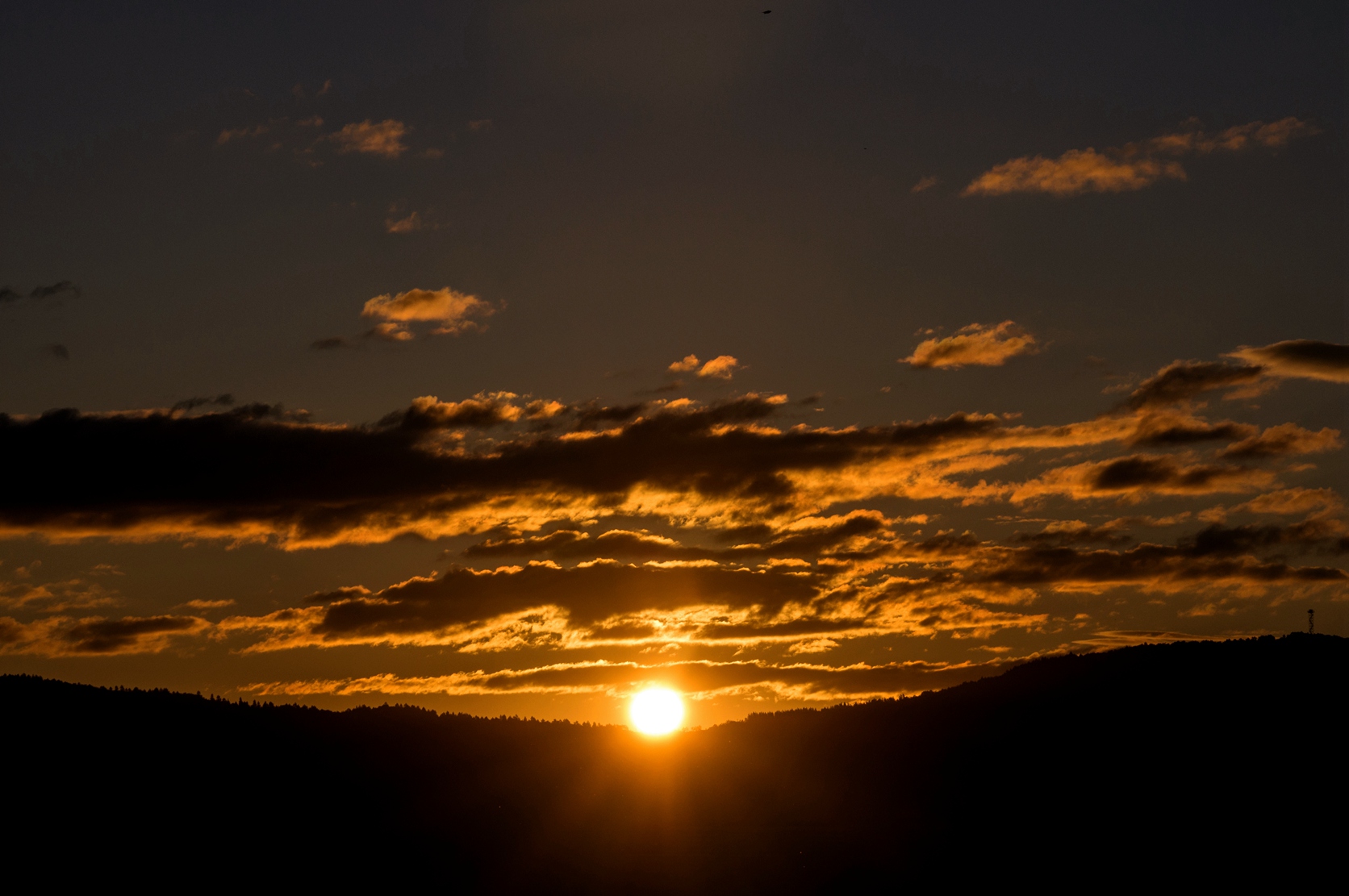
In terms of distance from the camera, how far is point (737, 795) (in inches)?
6575

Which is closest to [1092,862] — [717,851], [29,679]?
[717,851]

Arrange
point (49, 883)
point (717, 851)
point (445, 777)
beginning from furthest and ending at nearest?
1. point (445, 777)
2. point (717, 851)
3. point (49, 883)

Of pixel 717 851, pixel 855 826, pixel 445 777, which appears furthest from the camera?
pixel 445 777

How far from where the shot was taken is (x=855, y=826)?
153250mm

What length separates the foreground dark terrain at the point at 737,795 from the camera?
133000 mm

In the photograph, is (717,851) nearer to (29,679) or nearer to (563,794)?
(563,794)

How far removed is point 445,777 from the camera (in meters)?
184

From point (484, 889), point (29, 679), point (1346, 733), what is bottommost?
point (484, 889)

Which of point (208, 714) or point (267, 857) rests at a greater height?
point (208, 714)

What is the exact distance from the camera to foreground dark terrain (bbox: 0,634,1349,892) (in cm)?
13300

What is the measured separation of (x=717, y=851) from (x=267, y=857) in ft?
169

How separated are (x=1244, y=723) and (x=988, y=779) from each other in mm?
34670

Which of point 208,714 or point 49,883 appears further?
point 208,714

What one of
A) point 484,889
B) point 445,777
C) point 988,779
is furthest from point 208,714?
point 988,779
